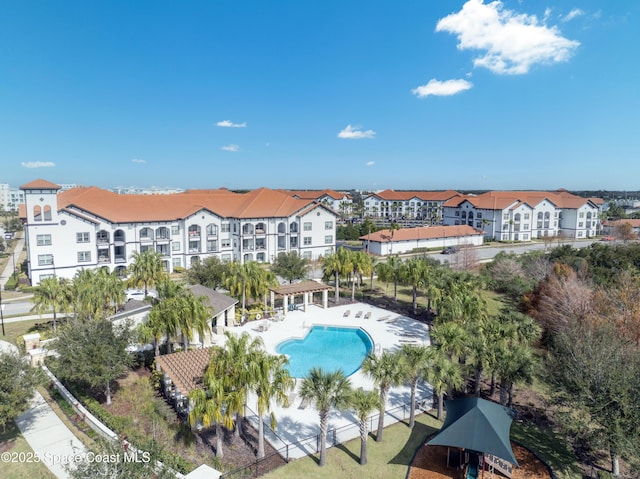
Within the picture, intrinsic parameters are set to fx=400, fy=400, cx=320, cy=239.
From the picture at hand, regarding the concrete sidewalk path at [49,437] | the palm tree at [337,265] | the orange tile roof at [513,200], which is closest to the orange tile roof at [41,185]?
the concrete sidewalk path at [49,437]

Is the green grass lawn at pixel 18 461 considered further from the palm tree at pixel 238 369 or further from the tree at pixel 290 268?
the tree at pixel 290 268

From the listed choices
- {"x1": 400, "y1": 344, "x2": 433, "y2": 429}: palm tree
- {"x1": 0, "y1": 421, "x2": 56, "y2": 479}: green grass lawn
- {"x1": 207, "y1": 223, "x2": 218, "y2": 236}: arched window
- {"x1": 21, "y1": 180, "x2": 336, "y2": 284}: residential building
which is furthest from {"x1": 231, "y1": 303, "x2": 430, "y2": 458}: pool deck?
{"x1": 207, "y1": 223, "x2": 218, "y2": 236}: arched window

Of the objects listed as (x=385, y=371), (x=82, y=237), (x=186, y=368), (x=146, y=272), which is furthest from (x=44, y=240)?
(x=385, y=371)

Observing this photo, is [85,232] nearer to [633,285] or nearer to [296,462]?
[296,462]

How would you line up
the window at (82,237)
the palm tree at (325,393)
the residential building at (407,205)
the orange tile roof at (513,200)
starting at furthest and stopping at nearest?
the residential building at (407,205)
the orange tile roof at (513,200)
the window at (82,237)
the palm tree at (325,393)

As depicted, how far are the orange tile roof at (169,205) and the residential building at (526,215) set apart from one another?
49823 millimetres

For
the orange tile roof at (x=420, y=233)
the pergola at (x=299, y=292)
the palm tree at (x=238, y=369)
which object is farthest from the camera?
the orange tile roof at (x=420, y=233)

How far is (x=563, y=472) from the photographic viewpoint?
1689 centimetres

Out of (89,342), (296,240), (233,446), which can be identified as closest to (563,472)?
(233,446)

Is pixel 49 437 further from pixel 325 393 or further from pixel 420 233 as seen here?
pixel 420 233

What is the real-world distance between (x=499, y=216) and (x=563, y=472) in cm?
8007

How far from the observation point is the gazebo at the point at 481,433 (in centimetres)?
1592

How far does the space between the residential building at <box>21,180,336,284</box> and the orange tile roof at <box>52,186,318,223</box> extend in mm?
124

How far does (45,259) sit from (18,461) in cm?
3670
